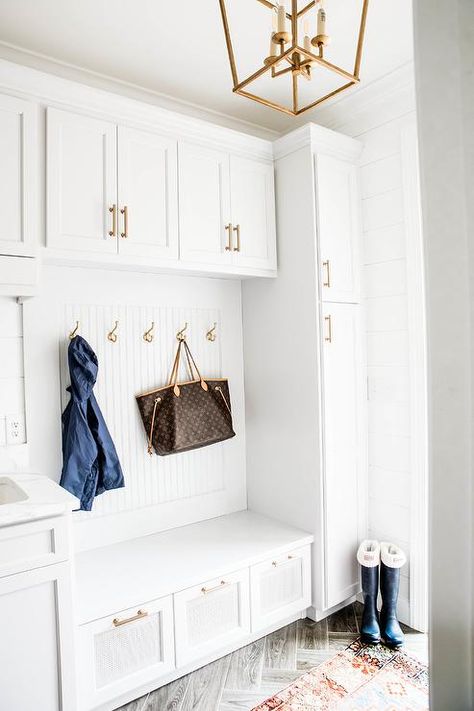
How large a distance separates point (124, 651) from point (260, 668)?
2.09 ft

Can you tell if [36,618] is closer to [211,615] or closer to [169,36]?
[211,615]

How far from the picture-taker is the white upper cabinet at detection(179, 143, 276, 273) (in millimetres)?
2262

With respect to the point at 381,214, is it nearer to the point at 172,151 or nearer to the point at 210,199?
the point at 210,199

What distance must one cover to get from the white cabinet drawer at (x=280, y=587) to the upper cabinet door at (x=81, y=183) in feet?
5.42

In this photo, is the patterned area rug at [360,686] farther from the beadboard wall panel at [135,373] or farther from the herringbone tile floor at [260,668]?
the beadboard wall panel at [135,373]

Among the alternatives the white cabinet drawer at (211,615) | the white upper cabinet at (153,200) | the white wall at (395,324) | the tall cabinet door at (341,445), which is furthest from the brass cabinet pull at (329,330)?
the white cabinet drawer at (211,615)

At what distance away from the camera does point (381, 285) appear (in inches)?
99.9

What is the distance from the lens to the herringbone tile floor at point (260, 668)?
6.15 feet

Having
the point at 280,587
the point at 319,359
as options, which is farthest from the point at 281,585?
the point at 319,359

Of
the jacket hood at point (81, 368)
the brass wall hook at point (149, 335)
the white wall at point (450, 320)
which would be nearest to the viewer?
the white wall at point (450, 320)

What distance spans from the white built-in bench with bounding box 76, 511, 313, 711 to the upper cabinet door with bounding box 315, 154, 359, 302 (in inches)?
52.0

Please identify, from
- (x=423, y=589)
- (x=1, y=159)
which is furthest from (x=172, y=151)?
(x=423, y=589)

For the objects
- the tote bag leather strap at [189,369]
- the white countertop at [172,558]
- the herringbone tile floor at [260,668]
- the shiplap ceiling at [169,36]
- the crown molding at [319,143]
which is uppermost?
the shiplap ceiling at [169,36]

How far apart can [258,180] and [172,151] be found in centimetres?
53
